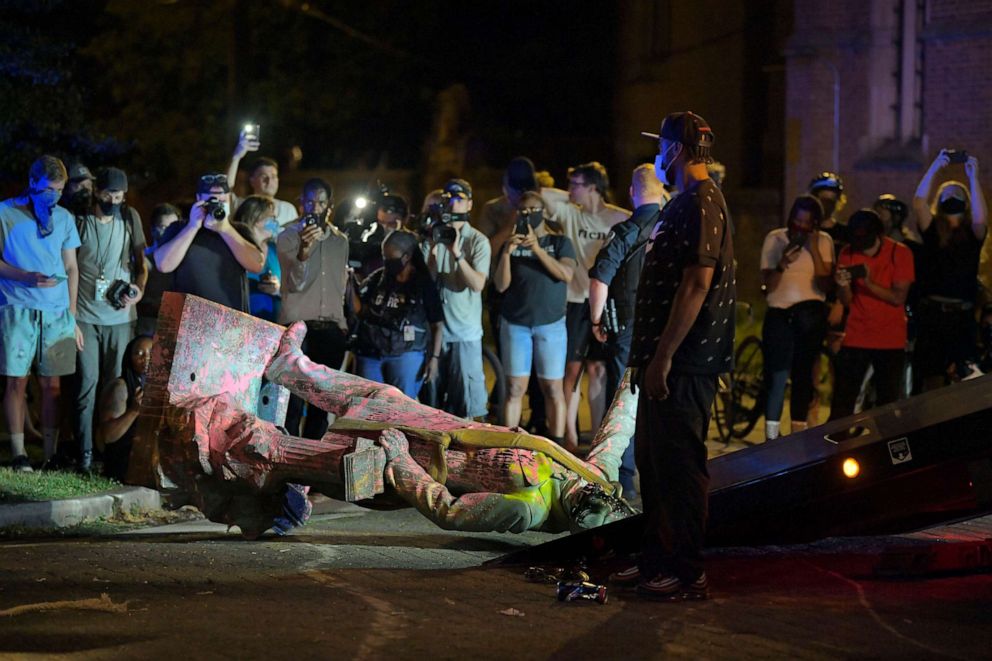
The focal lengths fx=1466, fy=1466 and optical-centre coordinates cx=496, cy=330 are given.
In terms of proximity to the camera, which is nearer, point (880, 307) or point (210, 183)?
point (210, 183)

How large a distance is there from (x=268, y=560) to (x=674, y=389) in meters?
2.37

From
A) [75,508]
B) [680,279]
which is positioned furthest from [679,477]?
[75,508]

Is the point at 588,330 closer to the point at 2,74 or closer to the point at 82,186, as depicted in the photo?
the point at 82,186

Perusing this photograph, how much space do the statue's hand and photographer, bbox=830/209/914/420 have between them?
4402 millimetres

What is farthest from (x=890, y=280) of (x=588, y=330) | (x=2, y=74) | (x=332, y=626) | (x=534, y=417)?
(x=2, y=74)

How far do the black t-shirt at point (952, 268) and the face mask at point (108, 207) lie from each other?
20.6 feet

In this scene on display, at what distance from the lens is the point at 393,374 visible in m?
10.8

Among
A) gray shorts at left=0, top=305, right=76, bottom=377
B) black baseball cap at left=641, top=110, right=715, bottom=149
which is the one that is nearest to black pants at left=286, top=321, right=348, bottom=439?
gray shorts at left=0, top=305, right=76, bottom=377

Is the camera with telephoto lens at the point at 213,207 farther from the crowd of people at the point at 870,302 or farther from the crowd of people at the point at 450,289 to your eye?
the crowd of people at the point at 870,302

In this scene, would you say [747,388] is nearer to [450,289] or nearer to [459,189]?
[450,289]

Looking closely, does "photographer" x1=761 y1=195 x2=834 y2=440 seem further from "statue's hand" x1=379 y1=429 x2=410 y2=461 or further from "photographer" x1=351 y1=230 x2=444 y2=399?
"statue's hand" x1=379 y1=429 x2=410 y2=461

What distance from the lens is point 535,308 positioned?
37.0 ft

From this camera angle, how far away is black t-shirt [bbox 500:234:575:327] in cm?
1126

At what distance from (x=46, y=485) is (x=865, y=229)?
613 centimetres
